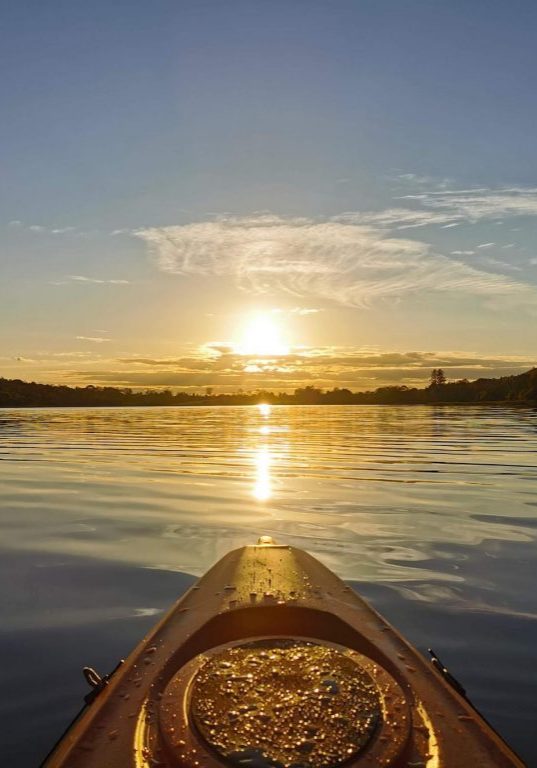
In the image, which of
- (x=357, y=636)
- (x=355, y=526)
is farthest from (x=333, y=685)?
(x=355, y=526)

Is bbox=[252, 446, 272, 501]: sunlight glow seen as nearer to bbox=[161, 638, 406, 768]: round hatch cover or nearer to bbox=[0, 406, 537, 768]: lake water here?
bbox=[0, 406, 537, 768]: lake water

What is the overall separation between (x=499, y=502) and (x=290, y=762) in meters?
9.82

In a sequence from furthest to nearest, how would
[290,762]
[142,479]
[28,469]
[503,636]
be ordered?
1. [28,469]
2. [142,479]
3. [503,636]
4. [290,762]

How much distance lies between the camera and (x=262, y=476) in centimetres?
1606

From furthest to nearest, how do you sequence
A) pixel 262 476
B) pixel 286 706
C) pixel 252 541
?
1. pixel 262 476
2. pixel 252 541
3. pixel 286 706

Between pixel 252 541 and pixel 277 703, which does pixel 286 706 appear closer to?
A: pixel 277 703

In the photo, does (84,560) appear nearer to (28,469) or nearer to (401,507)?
(401,507)

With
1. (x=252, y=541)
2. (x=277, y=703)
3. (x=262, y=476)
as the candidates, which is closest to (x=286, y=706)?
(x=277, y=703)

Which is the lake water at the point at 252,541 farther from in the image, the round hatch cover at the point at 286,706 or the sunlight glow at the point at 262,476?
the round hatch cover at the point at 286,706

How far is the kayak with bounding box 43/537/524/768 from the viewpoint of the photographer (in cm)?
248

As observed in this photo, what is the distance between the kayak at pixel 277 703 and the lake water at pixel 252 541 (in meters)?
0.88

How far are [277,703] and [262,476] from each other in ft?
43.9

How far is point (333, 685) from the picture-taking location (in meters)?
2.88

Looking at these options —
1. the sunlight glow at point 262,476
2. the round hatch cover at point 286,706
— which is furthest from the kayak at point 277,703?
the sunlight glow at point 262,476
